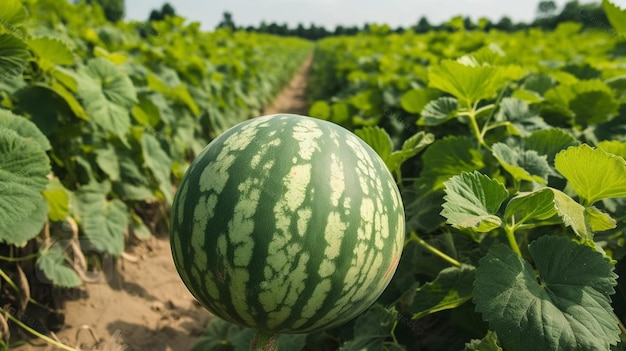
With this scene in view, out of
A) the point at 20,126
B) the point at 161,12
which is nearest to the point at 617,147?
the point at 20,126

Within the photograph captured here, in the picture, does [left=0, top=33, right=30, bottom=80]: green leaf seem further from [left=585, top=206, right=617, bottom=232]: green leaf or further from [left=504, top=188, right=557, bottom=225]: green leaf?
[left=585, top=206, right=617, bottom=232]: green leaf

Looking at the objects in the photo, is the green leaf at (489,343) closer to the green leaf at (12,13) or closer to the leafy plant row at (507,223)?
the leafy plant row at (507,223)

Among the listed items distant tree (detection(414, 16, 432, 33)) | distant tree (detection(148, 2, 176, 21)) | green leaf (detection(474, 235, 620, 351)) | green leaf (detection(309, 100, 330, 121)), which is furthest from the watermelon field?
distant tree (detection(148, 2, 176, 21))

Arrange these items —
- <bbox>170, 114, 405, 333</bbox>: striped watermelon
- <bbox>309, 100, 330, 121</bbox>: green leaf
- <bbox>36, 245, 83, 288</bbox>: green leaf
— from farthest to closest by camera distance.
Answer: <bbox>309, 100, 330, 121</bbox>: green leaf < <bbox>36, 245, 83, 288</bbox>: green leaf < <bbox>170, 114, 405, 333</bbox>: striped watermelon

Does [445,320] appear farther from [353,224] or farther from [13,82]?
[13,82]

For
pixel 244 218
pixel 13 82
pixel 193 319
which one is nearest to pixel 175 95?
pixel 13 82

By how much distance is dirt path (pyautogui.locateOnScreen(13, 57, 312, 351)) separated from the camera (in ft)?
8.81

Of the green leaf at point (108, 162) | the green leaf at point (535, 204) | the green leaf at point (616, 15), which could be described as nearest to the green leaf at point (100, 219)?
the green leaf at point (108, 162)

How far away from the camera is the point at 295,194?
1.12 m

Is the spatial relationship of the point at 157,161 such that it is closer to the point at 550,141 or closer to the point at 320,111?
the point at 320,111

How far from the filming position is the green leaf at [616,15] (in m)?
2.21

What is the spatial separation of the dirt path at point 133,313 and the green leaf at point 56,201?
59 cm

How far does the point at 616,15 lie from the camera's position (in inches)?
89.0

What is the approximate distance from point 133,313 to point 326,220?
2383mm
